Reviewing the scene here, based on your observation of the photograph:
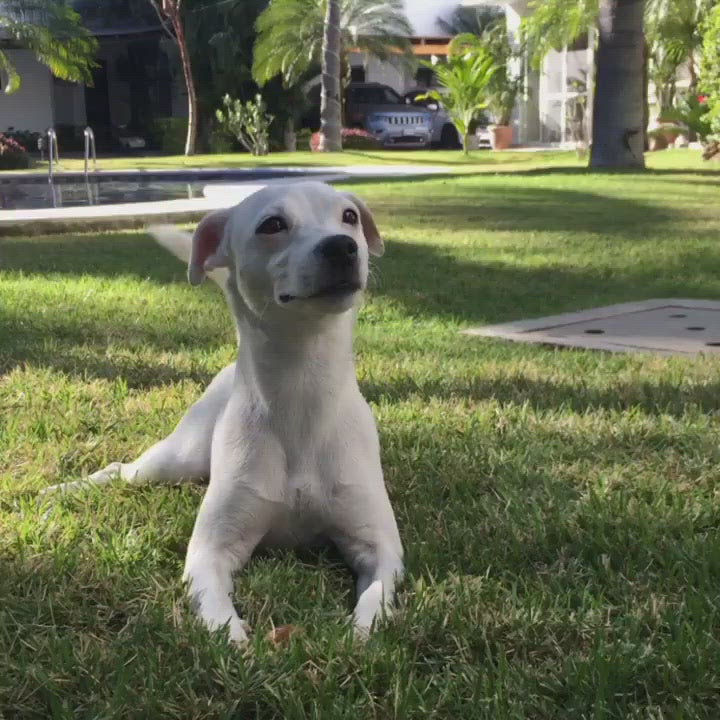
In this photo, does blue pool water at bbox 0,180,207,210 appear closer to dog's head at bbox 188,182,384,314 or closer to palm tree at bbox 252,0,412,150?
palm tree at bbox 252,0,412,150

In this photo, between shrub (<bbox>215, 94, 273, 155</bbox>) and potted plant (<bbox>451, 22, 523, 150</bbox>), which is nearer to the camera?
shrub (<bbox>215, 94, 273, 155</bbox>)

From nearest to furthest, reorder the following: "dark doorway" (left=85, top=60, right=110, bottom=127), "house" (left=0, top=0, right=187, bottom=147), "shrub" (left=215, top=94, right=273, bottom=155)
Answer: "shrub" (left=215, top=94, right=273, bottom=155) → "house" (left=0, top=0, right=187, bottom=147) → "dark doorway" (left=85, top=60, right=110, bottom=127)

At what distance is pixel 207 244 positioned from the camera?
2.69 m

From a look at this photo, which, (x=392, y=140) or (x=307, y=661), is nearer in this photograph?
(x=307, y=661)

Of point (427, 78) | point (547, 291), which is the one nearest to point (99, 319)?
point (547, 291)

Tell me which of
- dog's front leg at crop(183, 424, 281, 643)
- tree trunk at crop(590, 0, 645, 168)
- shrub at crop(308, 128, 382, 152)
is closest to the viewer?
dog's front leg at crop(183, 424, 281, 643)

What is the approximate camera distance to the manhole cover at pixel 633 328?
5086 millimetres

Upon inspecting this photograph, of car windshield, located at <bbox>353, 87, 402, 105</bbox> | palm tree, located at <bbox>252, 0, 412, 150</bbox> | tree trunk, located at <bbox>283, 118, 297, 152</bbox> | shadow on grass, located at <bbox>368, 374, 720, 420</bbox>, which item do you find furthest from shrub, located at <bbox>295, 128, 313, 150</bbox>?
shadow on grass, located at <bbox>368, 374, 720, 420</bbox>

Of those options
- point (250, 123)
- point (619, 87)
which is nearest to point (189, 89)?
point (250, 123)

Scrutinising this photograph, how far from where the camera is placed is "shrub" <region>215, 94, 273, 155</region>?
29344 millimetres

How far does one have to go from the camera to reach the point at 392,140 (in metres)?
33.8

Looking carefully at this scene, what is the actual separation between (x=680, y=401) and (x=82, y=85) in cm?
3780

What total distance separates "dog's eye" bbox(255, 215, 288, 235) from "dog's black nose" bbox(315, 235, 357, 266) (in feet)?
0.48

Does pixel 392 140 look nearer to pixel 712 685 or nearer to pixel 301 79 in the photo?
pixel 301 79
